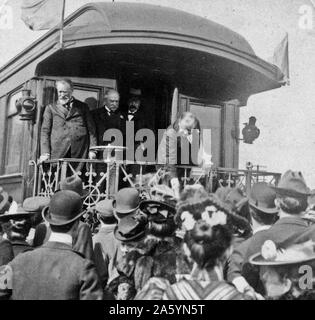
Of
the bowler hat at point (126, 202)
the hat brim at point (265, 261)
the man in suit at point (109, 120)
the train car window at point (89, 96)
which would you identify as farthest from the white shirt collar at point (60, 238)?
the train car window at point (89, 96)

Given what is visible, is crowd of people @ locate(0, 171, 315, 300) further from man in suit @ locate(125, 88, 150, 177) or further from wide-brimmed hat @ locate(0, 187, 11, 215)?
man in suit @ locate(125, 88, 150, 177)

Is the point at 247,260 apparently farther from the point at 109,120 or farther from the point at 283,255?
the point at 109,120

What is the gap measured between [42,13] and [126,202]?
3074 millimetres

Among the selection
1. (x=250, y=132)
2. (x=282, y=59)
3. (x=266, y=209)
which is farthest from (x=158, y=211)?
(x=250, y=132)

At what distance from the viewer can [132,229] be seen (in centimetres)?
310

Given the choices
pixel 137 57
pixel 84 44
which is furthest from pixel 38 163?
pixel 137 57

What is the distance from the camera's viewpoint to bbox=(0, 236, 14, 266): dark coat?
114 inches

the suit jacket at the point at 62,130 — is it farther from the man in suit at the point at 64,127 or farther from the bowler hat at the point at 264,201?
the bowler hat at the point at 264,201

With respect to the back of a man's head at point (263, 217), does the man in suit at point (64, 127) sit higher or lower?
higher

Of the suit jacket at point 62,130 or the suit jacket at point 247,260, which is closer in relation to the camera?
the suit jacket at point 247,260

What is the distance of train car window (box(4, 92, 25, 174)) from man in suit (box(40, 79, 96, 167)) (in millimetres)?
658

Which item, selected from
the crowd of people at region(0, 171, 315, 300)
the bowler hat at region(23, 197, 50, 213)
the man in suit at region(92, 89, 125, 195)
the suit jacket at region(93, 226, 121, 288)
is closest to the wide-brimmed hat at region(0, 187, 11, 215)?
the crowd of people at region(0, 171, 315, 300)

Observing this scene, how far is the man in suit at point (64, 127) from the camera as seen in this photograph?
5230 mm

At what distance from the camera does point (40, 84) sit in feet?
18.2
